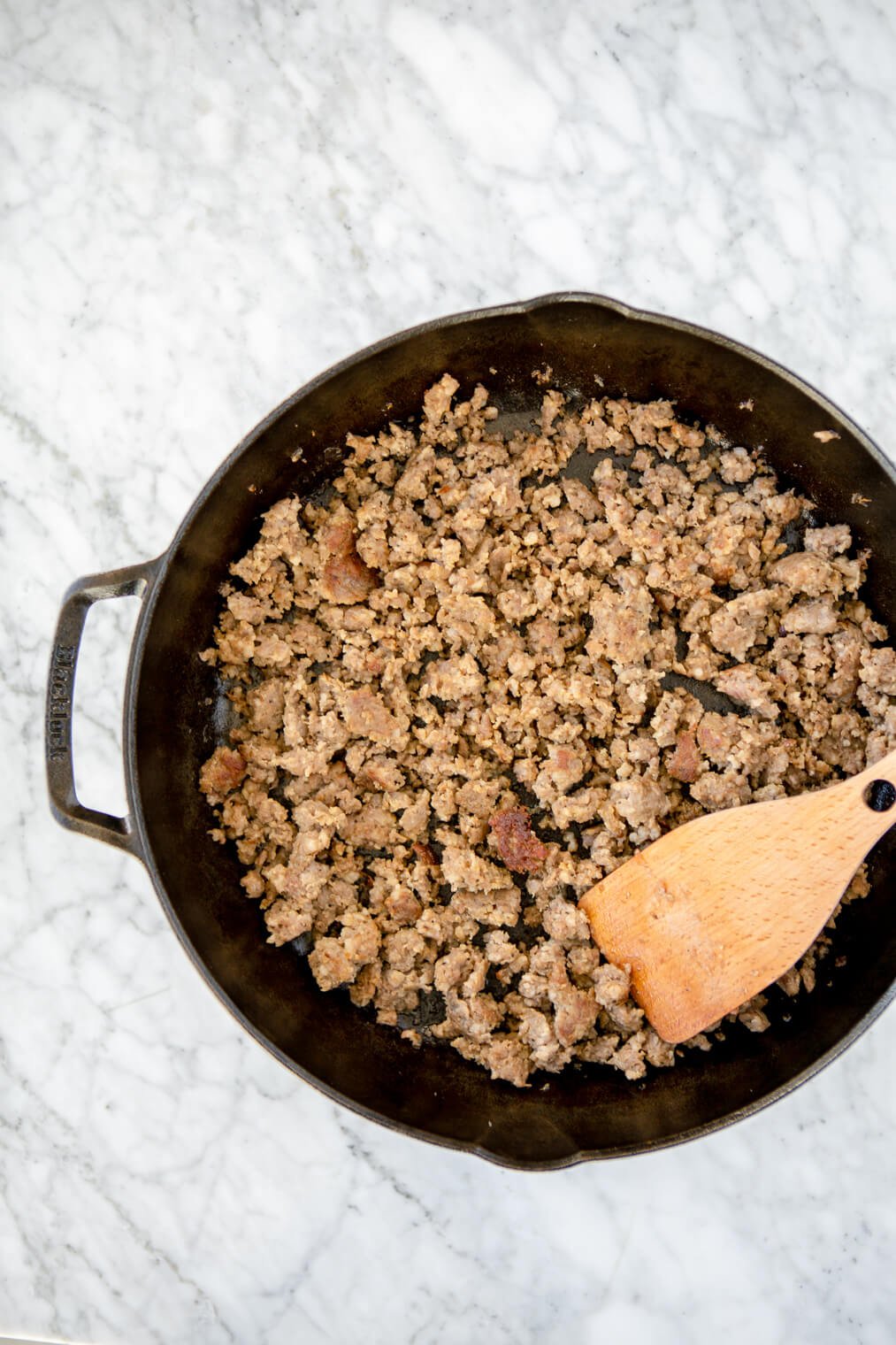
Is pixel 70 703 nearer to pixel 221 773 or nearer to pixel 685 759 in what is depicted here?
pixel 221 773

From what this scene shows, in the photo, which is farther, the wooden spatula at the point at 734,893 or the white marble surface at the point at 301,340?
the white marble surface at the point at 301,340

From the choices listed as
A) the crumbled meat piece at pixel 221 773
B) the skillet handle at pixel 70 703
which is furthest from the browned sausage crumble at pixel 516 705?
the skillet handle at pixel 70 703

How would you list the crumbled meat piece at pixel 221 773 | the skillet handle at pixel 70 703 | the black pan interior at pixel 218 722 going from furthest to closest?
the crumbled meat piece at pixel 221 773 < the black pan interior at pixel 218 722 < the skillet handle at pixel 70 703

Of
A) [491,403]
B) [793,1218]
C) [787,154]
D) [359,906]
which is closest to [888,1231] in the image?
[793,1218]

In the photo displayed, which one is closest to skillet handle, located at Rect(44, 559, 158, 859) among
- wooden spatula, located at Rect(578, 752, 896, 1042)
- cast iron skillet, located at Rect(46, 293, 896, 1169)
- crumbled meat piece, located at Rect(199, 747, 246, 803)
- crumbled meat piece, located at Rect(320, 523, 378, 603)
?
cast iron skillet, located at Rect(46, 293, 896, 1169)

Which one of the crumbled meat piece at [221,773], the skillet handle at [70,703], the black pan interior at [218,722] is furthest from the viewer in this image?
the crumbled meat piece at [221,773]

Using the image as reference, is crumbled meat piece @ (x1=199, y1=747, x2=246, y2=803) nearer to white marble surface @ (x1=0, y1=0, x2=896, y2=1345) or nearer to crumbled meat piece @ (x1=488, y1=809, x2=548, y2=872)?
white marble surface @ (x1=0, y1=0, x2=896, y2=1345)

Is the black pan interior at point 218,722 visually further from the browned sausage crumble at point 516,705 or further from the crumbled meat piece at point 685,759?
the crumbled meat piece at point 685,759
